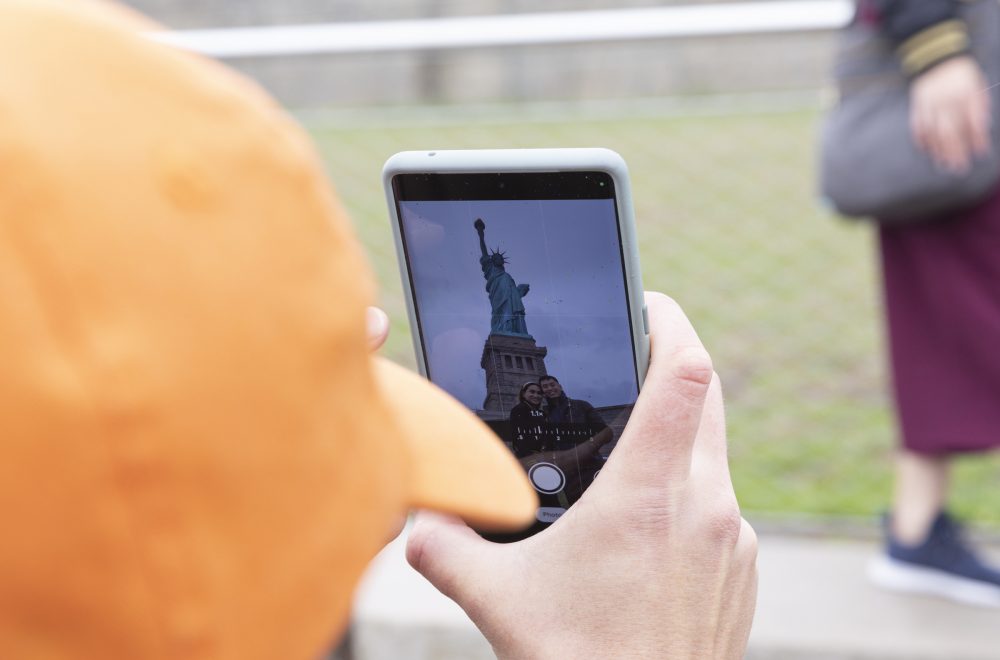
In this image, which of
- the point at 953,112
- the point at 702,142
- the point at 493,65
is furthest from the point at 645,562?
the point at 702,142

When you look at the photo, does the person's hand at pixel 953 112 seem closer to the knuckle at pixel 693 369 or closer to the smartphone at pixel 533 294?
the smartphone at pixel 533 294

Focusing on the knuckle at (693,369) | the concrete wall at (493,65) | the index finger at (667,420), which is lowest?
the index finger at (667,420)

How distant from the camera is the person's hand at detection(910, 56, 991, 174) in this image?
183cm

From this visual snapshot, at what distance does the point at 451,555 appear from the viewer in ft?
2.63

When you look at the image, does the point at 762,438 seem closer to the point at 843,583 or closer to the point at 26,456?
the point at 843,583

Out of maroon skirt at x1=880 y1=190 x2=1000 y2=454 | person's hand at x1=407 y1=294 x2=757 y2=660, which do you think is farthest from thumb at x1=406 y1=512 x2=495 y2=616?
maroon skirt at x1=880 y1=190 x2=1000 y2=454

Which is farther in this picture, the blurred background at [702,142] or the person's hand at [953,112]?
the blurred background at [702,142]

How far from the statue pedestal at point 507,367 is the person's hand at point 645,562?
0.46 ft

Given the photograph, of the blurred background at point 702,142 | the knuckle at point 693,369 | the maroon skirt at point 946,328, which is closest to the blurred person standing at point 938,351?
the maroon skirt at point 946,328

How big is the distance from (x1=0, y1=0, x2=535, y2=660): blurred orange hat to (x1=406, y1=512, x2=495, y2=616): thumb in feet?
0.79

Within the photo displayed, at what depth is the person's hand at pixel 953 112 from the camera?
1.83 meters

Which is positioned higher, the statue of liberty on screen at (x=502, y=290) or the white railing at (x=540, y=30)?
the white railing at (x=540, y=30)

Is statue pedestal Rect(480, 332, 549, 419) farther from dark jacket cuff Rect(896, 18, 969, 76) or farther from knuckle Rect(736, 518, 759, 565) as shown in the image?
dark jacket cuff Rect(896, 18, 969, 76)

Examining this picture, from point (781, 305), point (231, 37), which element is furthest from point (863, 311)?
point (231, 37)
